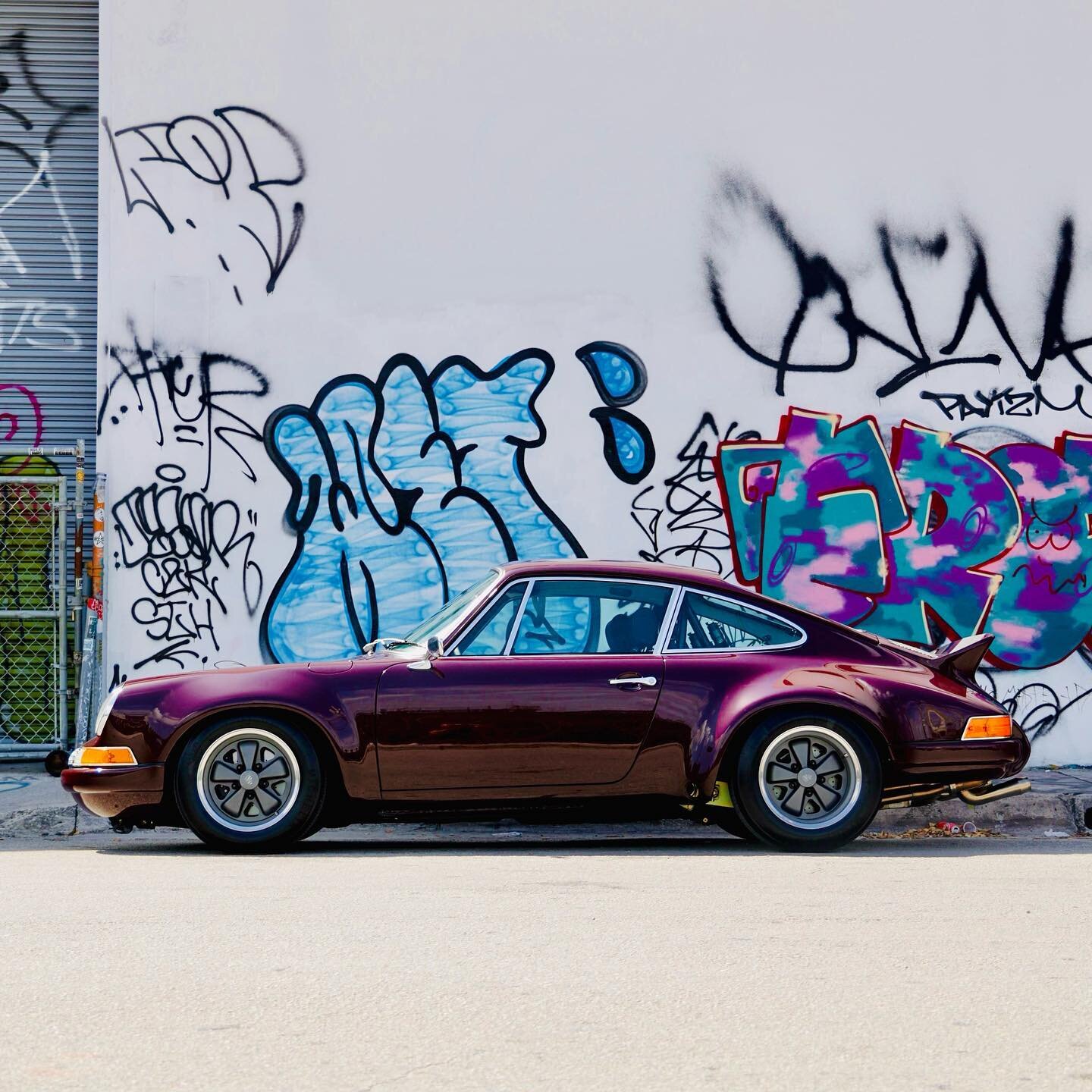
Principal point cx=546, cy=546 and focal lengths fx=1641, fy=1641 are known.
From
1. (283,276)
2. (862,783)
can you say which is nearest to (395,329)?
(283,276)

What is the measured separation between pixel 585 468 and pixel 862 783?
459cm

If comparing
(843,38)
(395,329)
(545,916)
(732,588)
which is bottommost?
(545,916)

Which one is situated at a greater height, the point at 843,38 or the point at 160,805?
the point at 843,38

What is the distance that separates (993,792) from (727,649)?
1416mm

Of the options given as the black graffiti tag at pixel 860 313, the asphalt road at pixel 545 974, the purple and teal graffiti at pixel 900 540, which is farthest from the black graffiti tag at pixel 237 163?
the asphalt road at pixel 545 974

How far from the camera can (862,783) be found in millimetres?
7387

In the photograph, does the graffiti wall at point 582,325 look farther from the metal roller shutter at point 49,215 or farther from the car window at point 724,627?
the car window at point 724,627

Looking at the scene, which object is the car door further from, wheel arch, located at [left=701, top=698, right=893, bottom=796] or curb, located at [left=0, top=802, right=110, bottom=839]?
curb, located at [left=0, top=802, right=110, bottom=839]

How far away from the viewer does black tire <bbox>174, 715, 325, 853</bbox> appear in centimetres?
727

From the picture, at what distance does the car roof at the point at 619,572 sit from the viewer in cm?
765

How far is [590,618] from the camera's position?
7.60 metres

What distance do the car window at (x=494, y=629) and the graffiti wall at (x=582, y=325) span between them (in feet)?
12.7

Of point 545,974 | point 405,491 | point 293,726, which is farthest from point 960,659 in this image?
point 405,491

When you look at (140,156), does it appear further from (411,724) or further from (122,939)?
(122,939)
